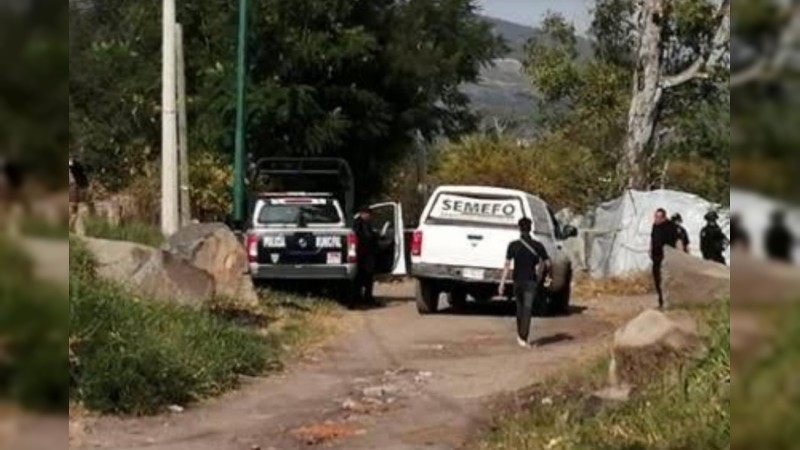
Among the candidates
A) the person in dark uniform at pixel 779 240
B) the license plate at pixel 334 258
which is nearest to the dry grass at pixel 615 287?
the license plate at pixel 334 258

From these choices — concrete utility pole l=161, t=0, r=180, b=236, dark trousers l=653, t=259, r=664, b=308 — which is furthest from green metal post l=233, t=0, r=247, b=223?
dark trousers l=653, t=259, r=664, b=308

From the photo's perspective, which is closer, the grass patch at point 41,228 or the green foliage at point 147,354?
the grass patch at point 41,228

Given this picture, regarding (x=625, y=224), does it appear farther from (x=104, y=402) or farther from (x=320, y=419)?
(x=104, y=402)

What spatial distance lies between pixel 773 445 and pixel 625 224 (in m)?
7.19

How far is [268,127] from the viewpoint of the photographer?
11.1 meters

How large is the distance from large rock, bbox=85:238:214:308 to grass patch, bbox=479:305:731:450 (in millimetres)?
4093

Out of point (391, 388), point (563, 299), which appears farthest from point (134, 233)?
point (391, 388)

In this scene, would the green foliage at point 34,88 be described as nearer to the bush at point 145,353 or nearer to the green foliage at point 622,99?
the green foliage at point 622,99

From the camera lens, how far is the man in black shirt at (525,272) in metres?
9.69

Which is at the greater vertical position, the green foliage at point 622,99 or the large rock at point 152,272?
the green foliage at point 622,99

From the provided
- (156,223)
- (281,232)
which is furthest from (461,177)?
(281,232)

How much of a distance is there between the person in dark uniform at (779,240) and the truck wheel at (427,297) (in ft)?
27.0

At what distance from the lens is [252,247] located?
14.1 meters

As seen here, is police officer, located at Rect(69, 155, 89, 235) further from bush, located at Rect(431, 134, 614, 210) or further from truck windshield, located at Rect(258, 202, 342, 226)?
truck windshield, located at Rect(258, 202, 342, 226)
